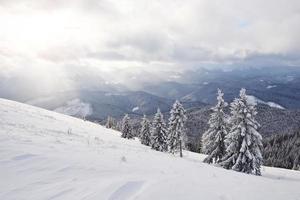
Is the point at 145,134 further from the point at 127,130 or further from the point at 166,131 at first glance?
the point at 166,131

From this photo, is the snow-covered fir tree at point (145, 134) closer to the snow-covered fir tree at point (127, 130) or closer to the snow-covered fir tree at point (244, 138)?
the snow-covered fir tree at point (127, 130)

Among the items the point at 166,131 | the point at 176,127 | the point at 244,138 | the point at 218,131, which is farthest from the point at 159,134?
the point at 244,138

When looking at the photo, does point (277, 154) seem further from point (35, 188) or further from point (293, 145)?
point (35, 188)

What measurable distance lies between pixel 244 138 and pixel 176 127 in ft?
57.7

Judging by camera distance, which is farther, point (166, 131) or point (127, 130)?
point (127, 130)

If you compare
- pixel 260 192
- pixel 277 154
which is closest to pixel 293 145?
pixel 277 154

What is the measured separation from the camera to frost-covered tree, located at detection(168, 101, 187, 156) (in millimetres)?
50719

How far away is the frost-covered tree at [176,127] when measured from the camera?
50719mm

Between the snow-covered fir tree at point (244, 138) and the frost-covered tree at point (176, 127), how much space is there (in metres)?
14.8

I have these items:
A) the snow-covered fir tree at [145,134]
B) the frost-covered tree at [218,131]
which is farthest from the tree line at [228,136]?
the snow-covered fir tree at [145,134]

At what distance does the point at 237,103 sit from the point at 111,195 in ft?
102

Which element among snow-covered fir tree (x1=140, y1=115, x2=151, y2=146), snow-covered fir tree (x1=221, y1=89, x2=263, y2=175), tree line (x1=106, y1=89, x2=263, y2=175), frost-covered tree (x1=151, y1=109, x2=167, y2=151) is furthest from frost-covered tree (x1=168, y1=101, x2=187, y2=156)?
snow-covered fir tree (x1=140, y1=115, x2=151, y2=146)

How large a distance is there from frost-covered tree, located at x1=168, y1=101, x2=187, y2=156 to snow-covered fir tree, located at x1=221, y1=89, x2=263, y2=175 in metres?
14.8

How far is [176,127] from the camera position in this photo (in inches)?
2037
